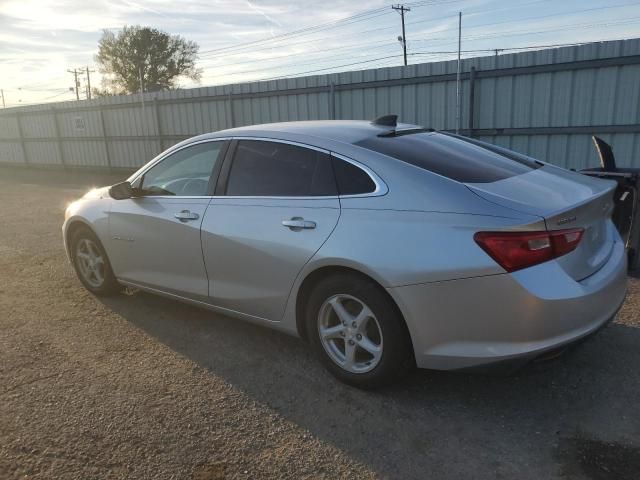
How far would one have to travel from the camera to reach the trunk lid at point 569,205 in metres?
2.69

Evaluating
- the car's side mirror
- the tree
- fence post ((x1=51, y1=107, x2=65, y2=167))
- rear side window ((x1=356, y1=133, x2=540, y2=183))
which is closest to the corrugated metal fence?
rear side window ((x1=356, y1=133, x2=540, y2=183))

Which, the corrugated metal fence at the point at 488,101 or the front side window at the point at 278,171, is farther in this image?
the corrugated metal fence at the point at 488,101

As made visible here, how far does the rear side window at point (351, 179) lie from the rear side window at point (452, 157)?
0.60 feet

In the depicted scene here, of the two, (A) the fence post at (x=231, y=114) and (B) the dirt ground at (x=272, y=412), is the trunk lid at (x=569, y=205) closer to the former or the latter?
(B) the dirt ground at (x=272, y=412)

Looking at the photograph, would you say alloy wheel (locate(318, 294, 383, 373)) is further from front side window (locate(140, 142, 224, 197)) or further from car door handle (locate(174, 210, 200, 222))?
front side window (locate(140, 142, 224, 197))

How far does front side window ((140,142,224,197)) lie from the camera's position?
4.03 metres

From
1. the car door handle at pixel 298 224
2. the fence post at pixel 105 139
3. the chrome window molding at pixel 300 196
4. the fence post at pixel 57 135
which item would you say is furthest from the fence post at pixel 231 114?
the car door handle at pixel 298 224

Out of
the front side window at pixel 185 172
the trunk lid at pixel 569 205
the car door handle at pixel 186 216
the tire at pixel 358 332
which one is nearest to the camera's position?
the trunk lid at pixel 569 205

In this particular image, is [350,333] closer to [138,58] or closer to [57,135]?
[57,135]

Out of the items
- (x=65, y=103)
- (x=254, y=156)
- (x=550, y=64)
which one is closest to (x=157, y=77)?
(x=65, y=103)

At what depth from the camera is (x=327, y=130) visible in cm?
360

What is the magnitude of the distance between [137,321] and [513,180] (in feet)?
10.6

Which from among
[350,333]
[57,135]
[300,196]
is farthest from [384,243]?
[57,135]

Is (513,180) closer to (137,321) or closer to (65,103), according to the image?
(137,321)
